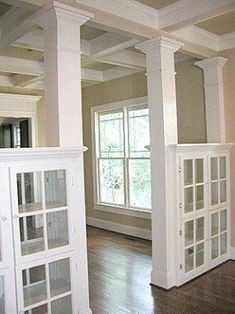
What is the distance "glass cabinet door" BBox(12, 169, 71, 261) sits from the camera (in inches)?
90.0

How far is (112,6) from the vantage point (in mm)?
3020

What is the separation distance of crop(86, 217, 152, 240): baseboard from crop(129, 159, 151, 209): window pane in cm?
42

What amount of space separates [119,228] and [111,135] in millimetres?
1734

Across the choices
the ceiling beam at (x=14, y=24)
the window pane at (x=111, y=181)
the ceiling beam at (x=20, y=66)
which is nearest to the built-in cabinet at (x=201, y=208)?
the ceiling beam at (x=14, y=24)

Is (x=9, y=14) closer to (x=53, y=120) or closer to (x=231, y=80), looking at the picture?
(x=53, y=120)

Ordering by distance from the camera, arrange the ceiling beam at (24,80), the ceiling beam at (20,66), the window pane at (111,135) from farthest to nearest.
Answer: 1. the window pane at (111,135)
2. the ceiling beam at (24,80)
3. the ceiling beam at (20,66)

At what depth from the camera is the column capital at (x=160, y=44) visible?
11.3 feet

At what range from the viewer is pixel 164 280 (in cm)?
347

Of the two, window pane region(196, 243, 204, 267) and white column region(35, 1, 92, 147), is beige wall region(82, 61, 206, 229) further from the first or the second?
white column region(35, 1, 92, 147)

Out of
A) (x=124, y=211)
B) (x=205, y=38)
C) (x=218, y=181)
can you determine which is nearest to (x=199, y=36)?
(x=205, y=38)

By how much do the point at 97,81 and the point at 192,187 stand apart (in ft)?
10.5

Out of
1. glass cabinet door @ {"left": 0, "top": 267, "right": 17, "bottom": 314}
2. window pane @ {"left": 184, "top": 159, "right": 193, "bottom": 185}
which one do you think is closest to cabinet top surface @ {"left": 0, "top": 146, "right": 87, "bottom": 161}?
glass cabinet door @ {"left": 0, "top": 267, "right": 17, "bottom": 314}

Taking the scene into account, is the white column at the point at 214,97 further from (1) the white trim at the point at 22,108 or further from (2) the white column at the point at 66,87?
(1) the white trim at the point at 22,108

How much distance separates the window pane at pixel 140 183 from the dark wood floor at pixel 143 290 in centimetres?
104
